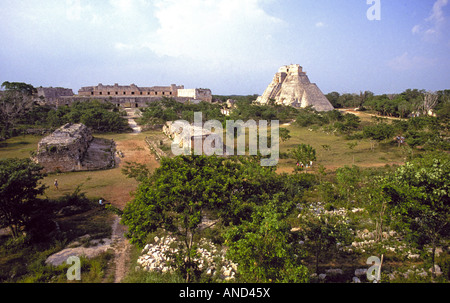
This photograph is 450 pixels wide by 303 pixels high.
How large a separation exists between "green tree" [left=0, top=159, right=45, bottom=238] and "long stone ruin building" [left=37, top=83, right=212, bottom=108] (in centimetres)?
3190

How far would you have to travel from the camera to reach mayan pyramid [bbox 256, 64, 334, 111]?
42.6 meters

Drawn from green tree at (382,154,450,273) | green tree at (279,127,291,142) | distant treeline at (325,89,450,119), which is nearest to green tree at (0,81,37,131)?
green tree at (279,127,291,142)

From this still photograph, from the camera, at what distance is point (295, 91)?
44594 millimetres

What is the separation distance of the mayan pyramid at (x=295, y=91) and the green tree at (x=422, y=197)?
36.4 metres

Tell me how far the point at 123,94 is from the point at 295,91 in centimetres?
2943

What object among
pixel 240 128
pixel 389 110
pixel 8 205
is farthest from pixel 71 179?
pixel 389 110

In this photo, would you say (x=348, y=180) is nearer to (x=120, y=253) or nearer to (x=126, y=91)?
(x=120, y=253)

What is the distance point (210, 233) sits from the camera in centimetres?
757

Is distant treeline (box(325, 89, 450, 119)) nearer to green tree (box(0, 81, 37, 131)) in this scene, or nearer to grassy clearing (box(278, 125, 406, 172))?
grassy clearing (box(278, 125, 406, 172))

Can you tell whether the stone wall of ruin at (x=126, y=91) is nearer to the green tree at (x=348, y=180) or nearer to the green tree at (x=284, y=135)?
the green tree at (x=284, y=135)

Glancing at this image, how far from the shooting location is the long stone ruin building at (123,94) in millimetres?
35906

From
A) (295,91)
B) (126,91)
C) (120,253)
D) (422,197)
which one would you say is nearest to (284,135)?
(422,197)

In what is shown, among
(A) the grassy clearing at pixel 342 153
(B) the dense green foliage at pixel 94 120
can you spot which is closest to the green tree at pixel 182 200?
→ (A) the grassy clearing at pixel 342 153

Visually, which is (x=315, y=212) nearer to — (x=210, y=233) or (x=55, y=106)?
(x=210, y=233)
